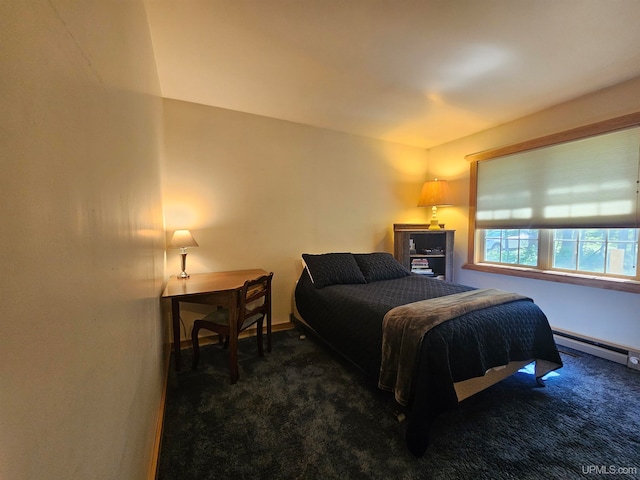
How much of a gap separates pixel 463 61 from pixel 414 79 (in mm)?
375

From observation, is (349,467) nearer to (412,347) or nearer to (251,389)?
(412,347)

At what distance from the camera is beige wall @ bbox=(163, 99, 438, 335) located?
2.65 m

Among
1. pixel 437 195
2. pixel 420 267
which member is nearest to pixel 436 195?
pixel 437 195

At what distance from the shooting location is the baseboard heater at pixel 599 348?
2.24 m

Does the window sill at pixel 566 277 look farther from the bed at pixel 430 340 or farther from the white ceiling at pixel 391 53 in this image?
the white ceiling at pixel 391 53

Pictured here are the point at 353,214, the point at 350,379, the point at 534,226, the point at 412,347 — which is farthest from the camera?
the point at 353,214

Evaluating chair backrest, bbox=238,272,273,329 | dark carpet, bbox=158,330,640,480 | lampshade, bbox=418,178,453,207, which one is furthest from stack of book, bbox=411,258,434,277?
chair backrest, bbox=238,272,273,329

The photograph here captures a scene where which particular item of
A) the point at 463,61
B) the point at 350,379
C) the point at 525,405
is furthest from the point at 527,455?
the point at 463,61

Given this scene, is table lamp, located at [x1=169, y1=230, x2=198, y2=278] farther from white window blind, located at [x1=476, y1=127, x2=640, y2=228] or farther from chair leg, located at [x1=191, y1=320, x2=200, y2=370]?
white window blind, located at [x1=476, y1=127, x2=640, y2=228]

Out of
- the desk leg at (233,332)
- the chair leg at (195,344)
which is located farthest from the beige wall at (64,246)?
the chair leg at (195,344)

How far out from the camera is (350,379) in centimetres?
209

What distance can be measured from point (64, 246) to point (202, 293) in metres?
1.61

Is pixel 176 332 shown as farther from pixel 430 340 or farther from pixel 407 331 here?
pixel 430 340

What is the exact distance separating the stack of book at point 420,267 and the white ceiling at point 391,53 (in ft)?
6.31
